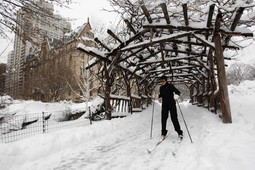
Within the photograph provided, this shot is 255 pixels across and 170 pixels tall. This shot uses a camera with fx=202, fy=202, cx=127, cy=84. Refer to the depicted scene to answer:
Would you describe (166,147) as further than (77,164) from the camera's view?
Yes

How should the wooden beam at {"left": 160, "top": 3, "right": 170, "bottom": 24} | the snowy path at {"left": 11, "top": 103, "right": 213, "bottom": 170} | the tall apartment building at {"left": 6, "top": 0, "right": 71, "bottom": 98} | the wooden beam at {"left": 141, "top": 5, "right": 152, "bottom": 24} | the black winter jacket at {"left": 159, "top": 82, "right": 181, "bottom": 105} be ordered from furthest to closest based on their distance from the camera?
1. the black winter jacket at {"left": 159, "top": 82, "right": 181, "bottom": 105}
2. the wooden beam at {"left": 141, "top": 5, "right": 152, "bottom": 24}
3. the wooden beam at {"left": 160, "top": 3, "right": 170, "bottom": 24}
4. the tall apartment building at {"left": 6, "top": 0, "right": 71, "bottom": 98}
5. the snowy path at {"left": 11, "top": 103, "right": 213, "bottom": 170}

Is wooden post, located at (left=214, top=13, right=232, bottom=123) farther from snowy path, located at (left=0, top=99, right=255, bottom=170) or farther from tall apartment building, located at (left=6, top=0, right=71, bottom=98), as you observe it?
tall apartment building, located at (left=6, top=0, right=71, bottom=98)

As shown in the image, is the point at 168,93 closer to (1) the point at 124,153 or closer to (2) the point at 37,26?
(1) the point at 124,153

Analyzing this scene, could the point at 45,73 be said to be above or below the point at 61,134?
above

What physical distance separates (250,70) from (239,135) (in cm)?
6282

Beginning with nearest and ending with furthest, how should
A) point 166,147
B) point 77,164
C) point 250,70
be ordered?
1. point 77,164
2. point 166,147
3. point 250,70

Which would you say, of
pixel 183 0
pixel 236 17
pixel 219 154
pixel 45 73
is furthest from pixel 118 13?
pixel 45 73

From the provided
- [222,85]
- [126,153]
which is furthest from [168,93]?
[126,153]

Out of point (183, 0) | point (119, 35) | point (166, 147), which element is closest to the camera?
point (166, 147)

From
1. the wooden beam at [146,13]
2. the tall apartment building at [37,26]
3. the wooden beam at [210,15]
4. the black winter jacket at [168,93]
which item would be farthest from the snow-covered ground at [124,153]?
the wooden beam at [146,13]

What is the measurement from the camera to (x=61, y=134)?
20.3 ft

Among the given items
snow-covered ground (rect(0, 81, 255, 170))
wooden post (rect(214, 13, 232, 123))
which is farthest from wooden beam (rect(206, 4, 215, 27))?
snow-covered ground (rect(0, 81, 255, 170))

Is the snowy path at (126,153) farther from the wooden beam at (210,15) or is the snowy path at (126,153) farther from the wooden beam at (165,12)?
the wooden beam at (165,12)

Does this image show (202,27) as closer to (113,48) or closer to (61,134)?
(113,48)
